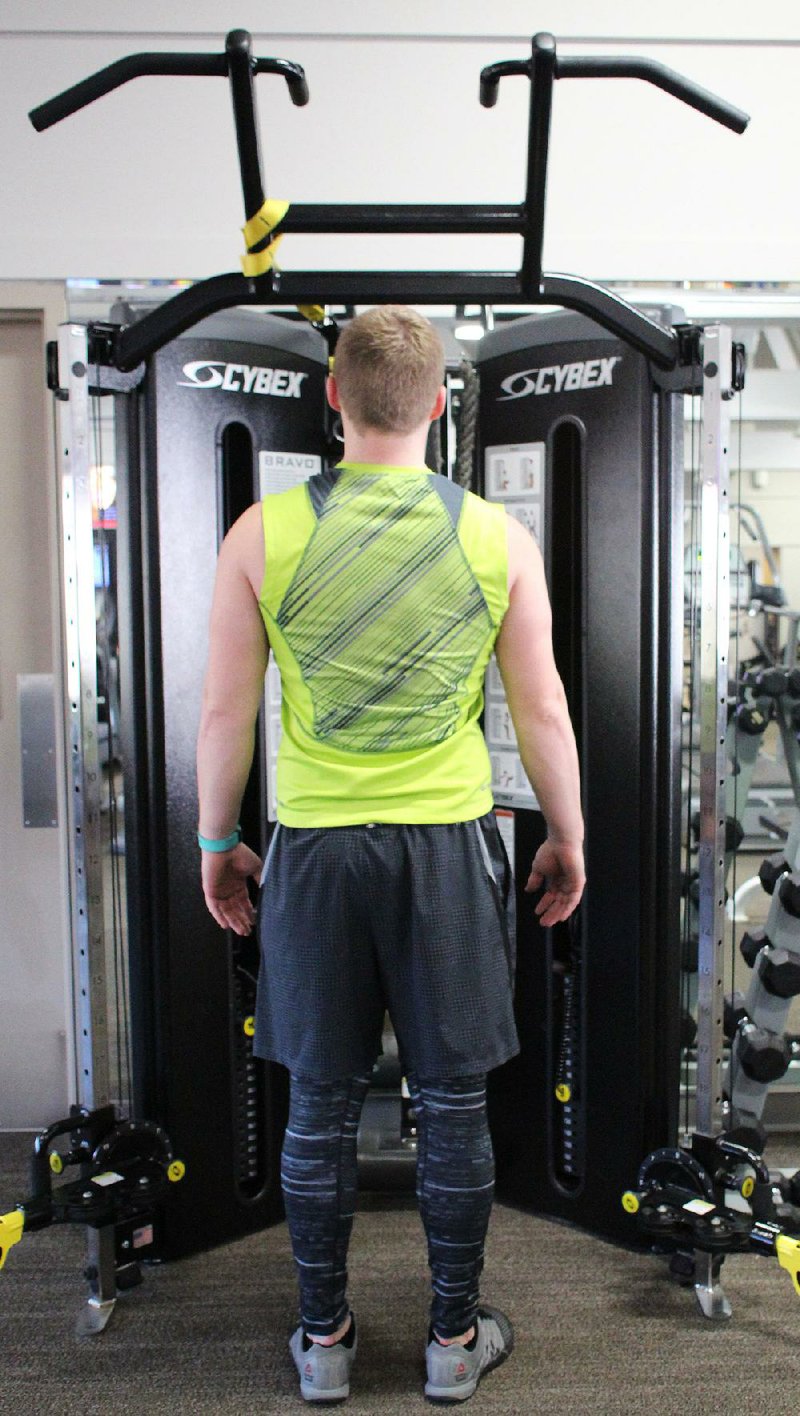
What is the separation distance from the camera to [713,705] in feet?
6.95

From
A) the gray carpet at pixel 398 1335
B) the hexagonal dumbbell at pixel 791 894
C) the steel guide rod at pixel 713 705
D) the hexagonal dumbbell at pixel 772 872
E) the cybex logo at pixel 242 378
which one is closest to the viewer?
the gray carpet at pixel 398 1335

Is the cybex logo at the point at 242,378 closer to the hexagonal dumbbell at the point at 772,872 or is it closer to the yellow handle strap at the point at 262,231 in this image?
the yellow handle strap at the point at 262,231

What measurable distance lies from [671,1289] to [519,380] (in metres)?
1.94

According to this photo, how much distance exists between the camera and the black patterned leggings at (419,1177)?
1822 mm

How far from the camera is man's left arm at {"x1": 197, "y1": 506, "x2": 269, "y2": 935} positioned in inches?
69.4

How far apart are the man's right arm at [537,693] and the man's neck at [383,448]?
199 mm

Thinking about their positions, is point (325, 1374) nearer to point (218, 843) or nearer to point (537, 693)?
point (218, 843)

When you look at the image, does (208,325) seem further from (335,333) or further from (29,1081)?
(29,1081)

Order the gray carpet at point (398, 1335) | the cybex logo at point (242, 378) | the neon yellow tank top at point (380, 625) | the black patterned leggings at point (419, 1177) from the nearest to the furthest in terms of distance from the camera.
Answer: the neon yellow tank top at point (380, 625) → the black patterned leggings at point (419, 1177) → the gray carpet at point (398, 1335) → the cybex logo at point (242, 378)

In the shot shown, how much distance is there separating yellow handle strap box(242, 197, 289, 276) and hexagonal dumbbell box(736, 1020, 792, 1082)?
196cm

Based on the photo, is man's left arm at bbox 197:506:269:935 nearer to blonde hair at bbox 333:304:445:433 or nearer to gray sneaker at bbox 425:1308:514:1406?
blonde hair at bbox 333:304:445:433

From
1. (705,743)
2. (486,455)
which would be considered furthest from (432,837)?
(486,455)

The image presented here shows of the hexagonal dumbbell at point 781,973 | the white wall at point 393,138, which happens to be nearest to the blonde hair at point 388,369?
the white wall at point 393,138

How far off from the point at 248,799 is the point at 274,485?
699mm
